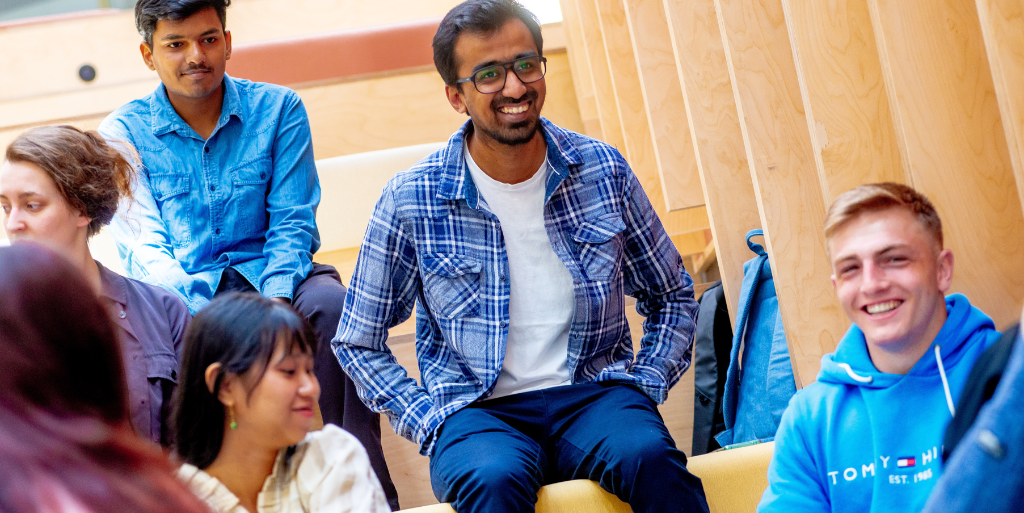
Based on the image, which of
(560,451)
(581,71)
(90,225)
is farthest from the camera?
(581,71)

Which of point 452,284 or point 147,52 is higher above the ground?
point 147,52

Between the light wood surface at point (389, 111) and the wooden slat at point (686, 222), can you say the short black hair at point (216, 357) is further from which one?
the light wood surface at point (389, 111)

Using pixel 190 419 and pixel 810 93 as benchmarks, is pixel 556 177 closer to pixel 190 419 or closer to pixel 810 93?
pixel 810 93

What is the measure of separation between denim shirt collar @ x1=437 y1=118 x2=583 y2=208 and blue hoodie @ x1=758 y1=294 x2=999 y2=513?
58cm

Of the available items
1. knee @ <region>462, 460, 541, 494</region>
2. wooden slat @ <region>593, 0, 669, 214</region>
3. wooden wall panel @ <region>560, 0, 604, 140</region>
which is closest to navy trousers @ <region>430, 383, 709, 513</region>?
knee @ <region>462, 460, 541, 494</region>

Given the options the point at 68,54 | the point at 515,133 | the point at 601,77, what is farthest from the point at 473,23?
the point at 68,54

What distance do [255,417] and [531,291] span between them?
552 mm

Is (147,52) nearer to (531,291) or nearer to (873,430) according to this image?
(531,291)

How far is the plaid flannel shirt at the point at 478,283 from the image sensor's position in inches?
65.9

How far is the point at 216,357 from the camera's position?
137 centimetres

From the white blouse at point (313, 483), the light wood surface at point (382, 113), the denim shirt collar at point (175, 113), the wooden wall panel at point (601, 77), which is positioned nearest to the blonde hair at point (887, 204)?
the white blouse at point (313, 483)

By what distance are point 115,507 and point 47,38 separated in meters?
3.27

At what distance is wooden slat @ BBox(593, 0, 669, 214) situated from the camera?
284 cm

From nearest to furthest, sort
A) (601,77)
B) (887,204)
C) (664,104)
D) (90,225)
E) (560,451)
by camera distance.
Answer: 1. (887,204)
2. (560,451)
3. (90,225)
4. (664,104)
5. (601,77)
